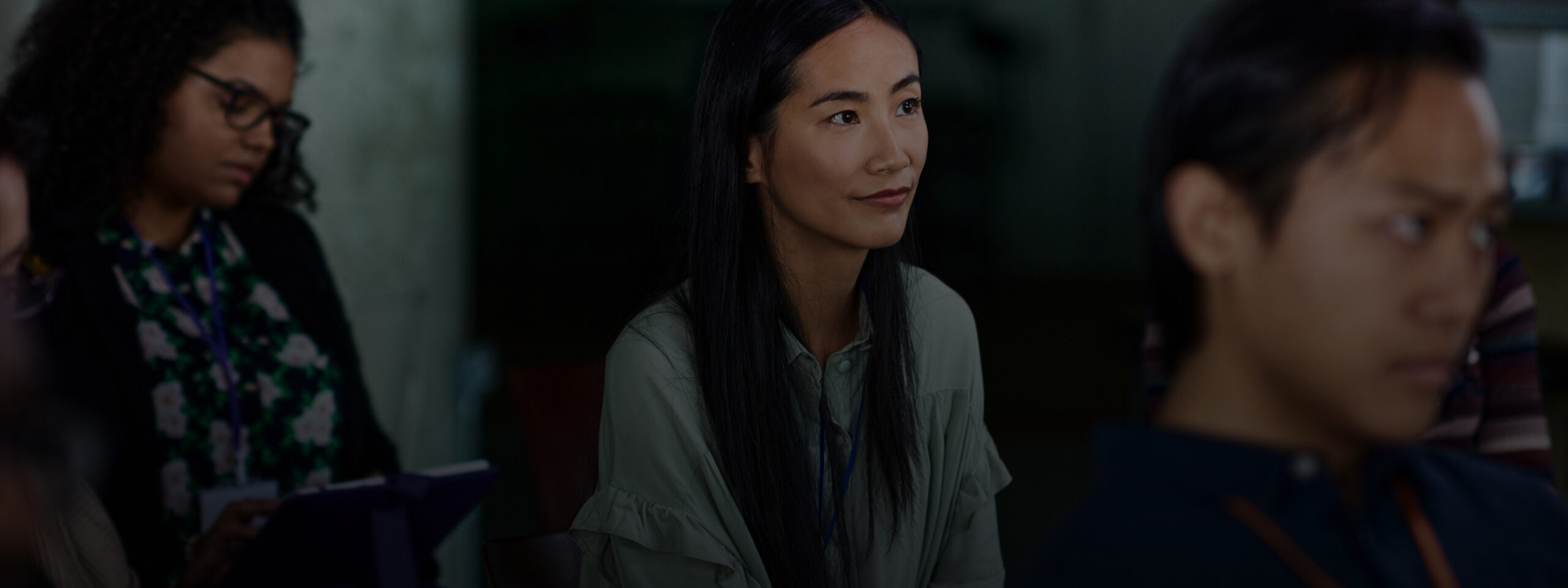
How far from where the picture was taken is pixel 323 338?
238cm

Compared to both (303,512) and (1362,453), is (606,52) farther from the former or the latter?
(1362,453)

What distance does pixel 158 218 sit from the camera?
2.17 m

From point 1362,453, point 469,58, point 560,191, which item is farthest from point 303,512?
point 560,191

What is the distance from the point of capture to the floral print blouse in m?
2.10

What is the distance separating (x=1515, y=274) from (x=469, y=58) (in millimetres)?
3560

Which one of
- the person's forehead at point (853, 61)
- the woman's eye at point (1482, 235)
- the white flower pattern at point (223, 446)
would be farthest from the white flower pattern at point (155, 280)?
the woman's eye at point (1482, 235)

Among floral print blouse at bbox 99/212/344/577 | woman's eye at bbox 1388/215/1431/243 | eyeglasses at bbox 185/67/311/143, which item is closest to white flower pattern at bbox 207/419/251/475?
floral print blouse at bbox 99/212/344/577

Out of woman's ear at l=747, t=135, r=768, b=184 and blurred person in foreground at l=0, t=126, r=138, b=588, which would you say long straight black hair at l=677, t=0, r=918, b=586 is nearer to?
woman's ear at l=747, t=135, r=768, b=184

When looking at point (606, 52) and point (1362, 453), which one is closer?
point (1362, 453)

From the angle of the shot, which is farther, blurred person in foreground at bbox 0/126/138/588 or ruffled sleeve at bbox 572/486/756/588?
ruffled sleeve at bbox 572/486/756/588

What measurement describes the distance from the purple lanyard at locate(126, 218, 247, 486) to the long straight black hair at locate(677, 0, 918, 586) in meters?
1.06

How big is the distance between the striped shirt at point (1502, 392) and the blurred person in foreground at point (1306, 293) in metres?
0.64

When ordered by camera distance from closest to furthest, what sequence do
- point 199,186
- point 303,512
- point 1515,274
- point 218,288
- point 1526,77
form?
1. point 1515,274
2. point 303,512
3. point 199,186
4. point 218,288
5. point 1526,77

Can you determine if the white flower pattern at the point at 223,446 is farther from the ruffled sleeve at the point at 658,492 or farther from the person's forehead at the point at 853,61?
the person's forehead at the point at 853,61
